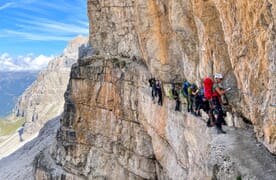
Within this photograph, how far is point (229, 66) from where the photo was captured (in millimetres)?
21109

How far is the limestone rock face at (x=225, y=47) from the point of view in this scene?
49.1 ft

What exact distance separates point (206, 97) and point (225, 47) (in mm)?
4587

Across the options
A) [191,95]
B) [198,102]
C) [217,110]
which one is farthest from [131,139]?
[217,110]

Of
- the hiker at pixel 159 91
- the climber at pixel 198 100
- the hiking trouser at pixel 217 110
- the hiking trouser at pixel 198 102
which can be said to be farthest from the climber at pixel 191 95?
the hiker at pixel 159 91

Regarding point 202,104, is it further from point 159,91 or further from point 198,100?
point 159,91

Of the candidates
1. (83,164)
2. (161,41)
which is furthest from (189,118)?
(83,164)

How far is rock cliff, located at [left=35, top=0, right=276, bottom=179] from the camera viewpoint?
51.3 feet

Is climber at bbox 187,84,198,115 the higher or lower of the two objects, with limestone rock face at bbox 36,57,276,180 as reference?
higher

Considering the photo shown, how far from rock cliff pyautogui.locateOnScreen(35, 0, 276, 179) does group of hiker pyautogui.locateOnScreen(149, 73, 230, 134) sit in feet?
2.16

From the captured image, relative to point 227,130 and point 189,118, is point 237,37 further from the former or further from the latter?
point 189,118

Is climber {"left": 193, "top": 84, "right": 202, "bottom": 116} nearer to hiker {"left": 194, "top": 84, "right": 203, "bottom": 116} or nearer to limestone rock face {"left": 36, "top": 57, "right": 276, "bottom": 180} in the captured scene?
hiker {"left": 194, "top": 84, "right": 203, "bottom": 116}

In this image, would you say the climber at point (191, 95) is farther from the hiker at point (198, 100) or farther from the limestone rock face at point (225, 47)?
the limestone rock face at point (225, 47)

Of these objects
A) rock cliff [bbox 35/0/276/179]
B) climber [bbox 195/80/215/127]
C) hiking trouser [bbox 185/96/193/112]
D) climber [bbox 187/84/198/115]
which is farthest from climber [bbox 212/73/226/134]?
hiking trouser [bbox 185/96/193/112]

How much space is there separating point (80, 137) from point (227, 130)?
124ft
